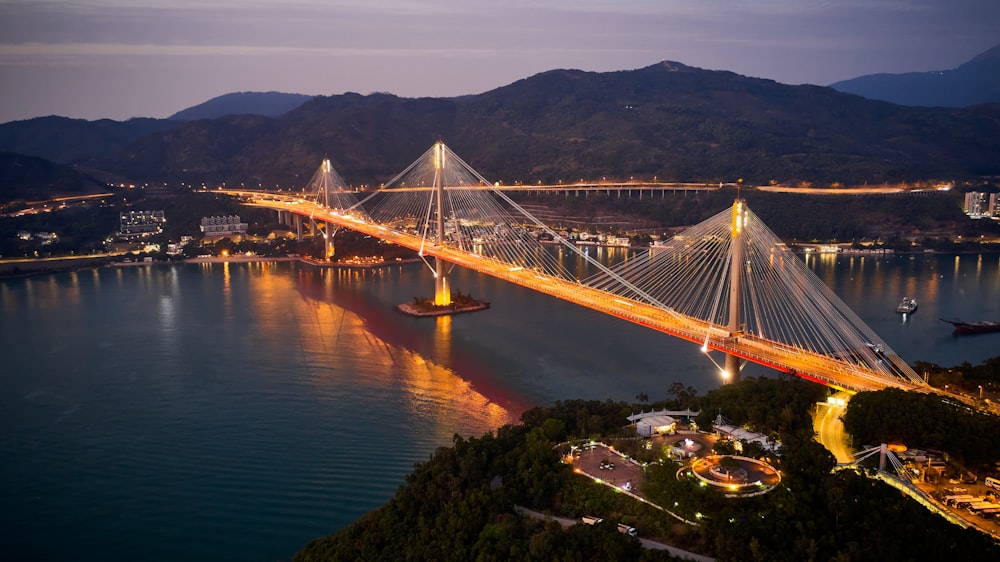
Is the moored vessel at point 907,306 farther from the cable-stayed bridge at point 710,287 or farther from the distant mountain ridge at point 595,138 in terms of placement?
the distant mountain ridge at point 595,138

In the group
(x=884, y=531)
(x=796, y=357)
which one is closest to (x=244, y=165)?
(x=796, y=357)

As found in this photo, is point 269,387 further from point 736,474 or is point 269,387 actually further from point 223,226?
point 223,226

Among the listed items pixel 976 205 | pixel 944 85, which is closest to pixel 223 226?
pixel 976 205

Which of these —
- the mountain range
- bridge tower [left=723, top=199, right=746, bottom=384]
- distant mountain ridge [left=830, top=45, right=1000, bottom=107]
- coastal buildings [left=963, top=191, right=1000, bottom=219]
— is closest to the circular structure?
bridge tower [left=723, top=199, right=746, bottom=384]

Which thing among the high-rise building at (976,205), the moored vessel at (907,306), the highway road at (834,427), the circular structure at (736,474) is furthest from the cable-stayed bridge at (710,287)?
the high-rise building at (976,205)

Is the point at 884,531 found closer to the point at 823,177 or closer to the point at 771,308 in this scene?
the point at 771,308

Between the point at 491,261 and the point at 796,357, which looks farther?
the point at 491,261

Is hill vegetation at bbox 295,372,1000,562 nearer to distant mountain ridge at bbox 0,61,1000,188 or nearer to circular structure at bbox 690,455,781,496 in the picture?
circular structure at bbox 690,455,781,496
